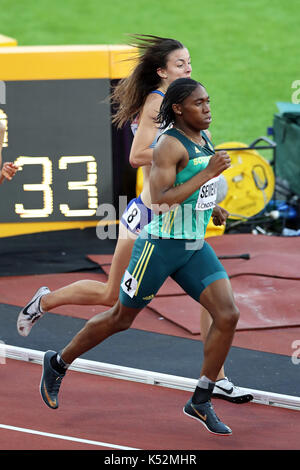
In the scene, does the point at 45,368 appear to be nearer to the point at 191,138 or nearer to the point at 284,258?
the point at 191,138

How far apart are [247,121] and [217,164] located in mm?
12388

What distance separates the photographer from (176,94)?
5.21 metres

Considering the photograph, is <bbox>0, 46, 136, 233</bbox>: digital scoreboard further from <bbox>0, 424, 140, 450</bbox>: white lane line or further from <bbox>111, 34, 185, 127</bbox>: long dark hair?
<bbox>0, 424, 140, 450</bbox>: white lane line

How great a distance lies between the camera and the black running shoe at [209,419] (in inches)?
207

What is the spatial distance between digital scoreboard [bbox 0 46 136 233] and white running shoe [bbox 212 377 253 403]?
3460mm

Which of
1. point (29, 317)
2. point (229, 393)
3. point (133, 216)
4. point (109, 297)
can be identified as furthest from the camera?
point (29, 317)

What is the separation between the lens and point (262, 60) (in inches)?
826

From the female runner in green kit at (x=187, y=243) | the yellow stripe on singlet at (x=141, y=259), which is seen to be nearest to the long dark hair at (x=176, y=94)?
the female runner in green kit at (x=187, y=243)

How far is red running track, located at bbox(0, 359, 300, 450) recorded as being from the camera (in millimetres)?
5219

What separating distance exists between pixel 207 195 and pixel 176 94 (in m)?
0.57

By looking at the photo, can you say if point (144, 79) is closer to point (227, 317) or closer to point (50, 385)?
point (227, 317)

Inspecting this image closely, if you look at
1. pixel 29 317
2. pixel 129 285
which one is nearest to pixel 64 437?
pixel 129 285

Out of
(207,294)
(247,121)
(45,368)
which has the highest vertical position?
(207,294)
